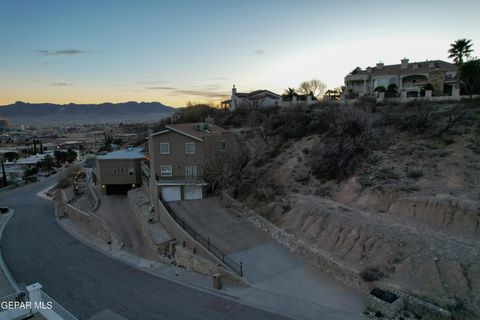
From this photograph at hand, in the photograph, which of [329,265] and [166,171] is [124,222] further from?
[329,265]

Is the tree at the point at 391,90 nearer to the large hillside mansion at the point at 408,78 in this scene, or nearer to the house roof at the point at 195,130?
the large hillside mansion at the point at 408,78

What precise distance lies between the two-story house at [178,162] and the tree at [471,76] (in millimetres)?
31135

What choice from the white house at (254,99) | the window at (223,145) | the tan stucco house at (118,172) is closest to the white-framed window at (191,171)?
the window at (223,145)

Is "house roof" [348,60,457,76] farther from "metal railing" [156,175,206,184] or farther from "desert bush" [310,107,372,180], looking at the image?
"metal railing" [156,175,206,184]

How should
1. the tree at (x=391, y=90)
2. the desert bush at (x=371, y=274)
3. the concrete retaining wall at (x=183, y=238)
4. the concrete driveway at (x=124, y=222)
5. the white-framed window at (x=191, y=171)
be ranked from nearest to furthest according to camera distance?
the desert bush at (x=371, y=274) < the concrete retaining wall at (x=183, y=238) < the concrete driveway at (x=124, y=222) < the white-framed window at (x=191, y=171) < the tree at (x=391, y=90)

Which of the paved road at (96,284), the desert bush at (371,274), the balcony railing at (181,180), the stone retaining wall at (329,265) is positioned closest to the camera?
the stone retaining wall at (329,265)

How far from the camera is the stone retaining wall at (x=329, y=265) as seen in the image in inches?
554

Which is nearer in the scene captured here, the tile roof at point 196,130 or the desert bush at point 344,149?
the desert bush at point 344,149

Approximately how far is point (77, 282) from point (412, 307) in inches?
799

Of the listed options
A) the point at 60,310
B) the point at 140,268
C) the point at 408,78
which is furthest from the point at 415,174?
the point at 408,78

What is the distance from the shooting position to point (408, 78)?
47781 mm

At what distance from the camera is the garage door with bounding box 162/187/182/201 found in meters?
31.3

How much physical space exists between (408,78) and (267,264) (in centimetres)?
4048

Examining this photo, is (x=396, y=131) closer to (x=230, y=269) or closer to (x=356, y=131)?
(x=356, y=131)
